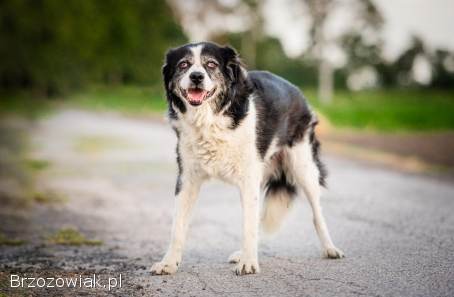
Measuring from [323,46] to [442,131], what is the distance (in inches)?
867

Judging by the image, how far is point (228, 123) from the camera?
5.41 metres

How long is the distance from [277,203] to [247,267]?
3.96ft

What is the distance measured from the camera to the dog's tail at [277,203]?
20.4 ft

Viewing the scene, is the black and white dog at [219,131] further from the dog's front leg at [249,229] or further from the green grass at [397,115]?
the green grass at [397,115]

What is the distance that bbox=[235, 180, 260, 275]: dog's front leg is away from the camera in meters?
5.20

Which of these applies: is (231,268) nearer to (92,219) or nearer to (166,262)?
(166,262)

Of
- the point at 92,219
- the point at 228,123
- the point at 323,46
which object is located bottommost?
the point at 92,219

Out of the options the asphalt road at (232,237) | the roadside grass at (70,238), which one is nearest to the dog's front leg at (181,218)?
the asphalt road at (232,237)

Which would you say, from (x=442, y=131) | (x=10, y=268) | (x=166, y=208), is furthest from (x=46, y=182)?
(x=442, y=131)

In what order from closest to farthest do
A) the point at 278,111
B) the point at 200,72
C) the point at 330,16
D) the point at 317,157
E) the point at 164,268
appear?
the point at 200,72 → the point at 164,268 → the point at 278,111 → the point at 317,157 → the point at 330,16

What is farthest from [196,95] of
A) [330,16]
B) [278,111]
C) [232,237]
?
[330,16]

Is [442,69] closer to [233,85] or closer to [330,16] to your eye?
[330,16]

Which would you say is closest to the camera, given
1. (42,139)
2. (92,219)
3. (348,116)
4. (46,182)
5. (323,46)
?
(92,219)

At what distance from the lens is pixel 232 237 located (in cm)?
694
